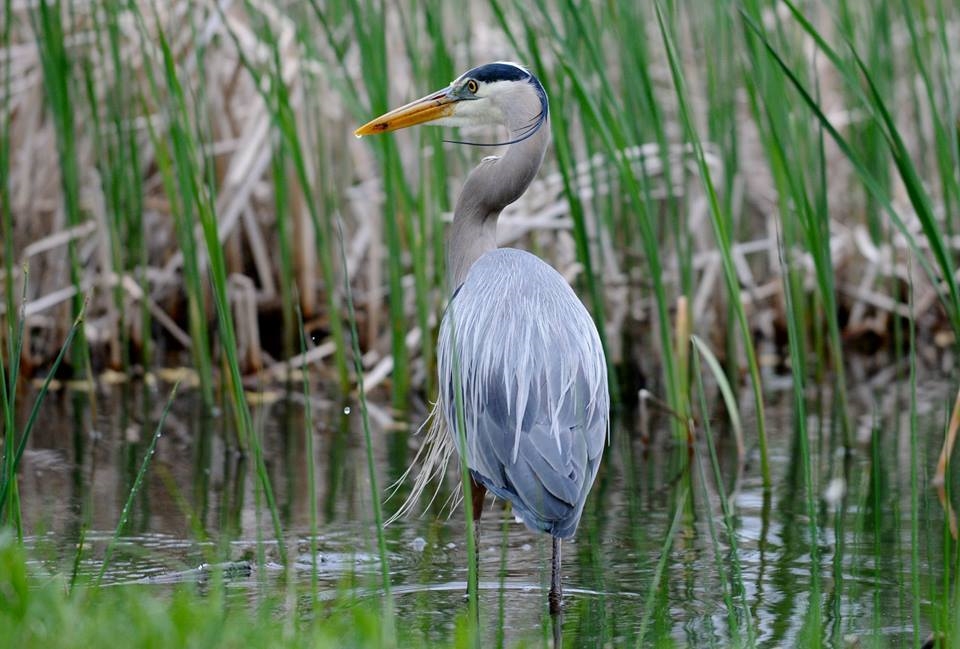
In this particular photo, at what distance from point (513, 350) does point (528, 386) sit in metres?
0.16

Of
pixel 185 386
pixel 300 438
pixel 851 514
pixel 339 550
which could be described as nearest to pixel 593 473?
pixel 339 550

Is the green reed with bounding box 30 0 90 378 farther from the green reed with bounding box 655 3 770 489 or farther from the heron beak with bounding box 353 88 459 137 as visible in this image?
the green reed with bounding box 655 3 770 489

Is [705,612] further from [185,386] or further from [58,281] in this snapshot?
[58,281]

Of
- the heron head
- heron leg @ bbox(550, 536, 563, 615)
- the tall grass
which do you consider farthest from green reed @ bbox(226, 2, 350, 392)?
heron leg @ bbox(550, 536, 563, 615)

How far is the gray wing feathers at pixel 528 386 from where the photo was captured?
3.36 m

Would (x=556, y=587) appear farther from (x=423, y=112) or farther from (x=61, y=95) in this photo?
(x=61, y=95)

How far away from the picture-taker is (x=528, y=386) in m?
3.57

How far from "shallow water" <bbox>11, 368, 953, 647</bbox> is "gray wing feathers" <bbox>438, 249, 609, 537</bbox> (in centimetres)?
15

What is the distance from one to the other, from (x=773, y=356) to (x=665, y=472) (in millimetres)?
2595

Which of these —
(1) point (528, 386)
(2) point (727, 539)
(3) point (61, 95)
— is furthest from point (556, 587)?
(3) point (61, 95)

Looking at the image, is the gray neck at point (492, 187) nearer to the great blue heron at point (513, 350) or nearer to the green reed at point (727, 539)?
the great blue heron at point (513, 350)

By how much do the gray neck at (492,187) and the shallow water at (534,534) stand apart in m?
0.85

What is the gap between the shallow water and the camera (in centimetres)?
332

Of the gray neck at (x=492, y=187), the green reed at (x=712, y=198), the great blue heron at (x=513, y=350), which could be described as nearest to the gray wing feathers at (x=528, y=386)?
the great blue heron at (x=513, y=350)
